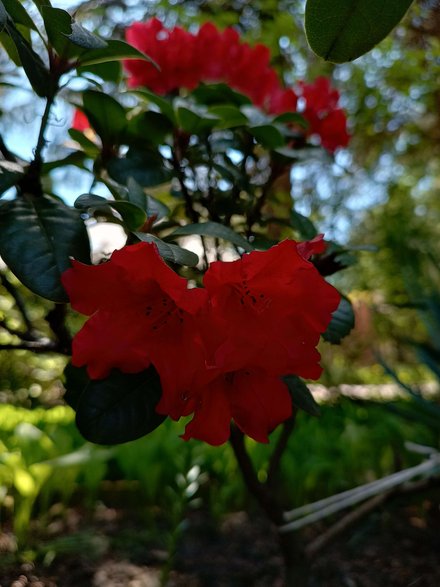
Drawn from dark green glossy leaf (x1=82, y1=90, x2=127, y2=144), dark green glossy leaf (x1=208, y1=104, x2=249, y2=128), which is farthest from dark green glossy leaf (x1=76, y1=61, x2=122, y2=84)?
dark green glossy leaf (x1=208, y1=104, x2=249, y2=128)

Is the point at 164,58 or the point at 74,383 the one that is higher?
the point at 164,58

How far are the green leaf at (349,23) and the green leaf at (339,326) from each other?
362mm

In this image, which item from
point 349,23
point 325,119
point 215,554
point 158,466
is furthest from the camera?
point 158,466

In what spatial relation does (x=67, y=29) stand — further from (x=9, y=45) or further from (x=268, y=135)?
(x=268, y=135)

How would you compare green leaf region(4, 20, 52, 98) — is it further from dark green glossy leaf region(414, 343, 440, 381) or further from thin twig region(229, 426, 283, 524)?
dark green glossy leaf region(414, 343, 440, 381)

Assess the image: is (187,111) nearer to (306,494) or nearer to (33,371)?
(306,494)

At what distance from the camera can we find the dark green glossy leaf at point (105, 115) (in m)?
0.75

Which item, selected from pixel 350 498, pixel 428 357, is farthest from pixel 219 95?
pixel 428 357

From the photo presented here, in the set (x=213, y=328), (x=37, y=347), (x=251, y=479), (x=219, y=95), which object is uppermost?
(x=219, y=95)

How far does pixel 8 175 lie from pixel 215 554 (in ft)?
3.96

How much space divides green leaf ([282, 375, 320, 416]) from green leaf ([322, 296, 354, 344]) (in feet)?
0.22

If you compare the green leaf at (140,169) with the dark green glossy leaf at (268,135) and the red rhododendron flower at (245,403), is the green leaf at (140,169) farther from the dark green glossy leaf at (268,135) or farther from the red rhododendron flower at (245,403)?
the red rhododendron flower at (245,403)

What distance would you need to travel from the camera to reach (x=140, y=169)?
31.5 inches

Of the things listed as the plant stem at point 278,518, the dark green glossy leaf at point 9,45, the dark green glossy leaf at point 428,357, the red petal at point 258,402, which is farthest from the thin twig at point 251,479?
the dark green glossy leaf at point 428,357
